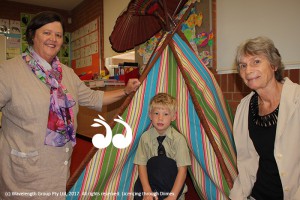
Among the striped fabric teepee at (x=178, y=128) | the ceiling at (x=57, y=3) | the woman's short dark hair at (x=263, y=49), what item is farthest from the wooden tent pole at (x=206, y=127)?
the ceiling at (x=57, y=3)

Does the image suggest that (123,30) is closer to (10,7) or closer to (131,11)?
(131,11)

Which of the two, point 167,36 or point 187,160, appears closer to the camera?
point 187,160

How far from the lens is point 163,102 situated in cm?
150

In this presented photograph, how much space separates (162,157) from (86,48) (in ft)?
14.8

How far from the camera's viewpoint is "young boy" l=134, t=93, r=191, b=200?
145 cm

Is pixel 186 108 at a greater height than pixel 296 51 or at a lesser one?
lesser

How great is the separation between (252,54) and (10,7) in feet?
18.9

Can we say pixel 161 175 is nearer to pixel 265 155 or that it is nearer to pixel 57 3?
pixel 265 155

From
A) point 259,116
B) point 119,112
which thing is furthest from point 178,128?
point 259,116

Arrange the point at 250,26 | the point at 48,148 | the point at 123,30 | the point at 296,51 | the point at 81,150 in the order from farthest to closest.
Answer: the point at 81,150 → the point at 250,26 → the point at 296,51 → the point at 123,30 → the point at 48,148

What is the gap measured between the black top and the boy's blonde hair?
1.42 feet

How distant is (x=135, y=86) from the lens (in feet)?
5.07

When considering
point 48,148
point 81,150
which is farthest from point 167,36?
point 81,150

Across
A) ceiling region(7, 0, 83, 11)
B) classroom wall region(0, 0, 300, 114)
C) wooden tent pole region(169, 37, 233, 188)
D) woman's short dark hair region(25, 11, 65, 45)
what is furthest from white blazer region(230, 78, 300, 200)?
ceiling region(7, 0, 83, 11)
